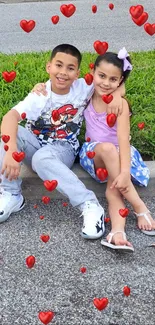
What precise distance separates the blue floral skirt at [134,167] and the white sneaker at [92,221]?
0.35 m

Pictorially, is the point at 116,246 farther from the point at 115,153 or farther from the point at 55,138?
the point at 55,138

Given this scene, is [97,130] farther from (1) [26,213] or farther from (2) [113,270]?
(2) [113,270]

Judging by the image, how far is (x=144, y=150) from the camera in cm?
448

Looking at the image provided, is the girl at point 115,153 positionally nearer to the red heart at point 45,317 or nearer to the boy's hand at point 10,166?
the boy's hand at point 10,166

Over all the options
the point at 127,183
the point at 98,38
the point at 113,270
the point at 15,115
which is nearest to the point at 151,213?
the point at 127,183

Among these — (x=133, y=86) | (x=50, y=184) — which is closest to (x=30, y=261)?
(x=50, y=184)

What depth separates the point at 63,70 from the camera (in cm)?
386

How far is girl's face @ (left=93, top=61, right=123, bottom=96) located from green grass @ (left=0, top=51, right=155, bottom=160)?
2.26 ft

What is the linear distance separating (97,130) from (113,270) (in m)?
1.07

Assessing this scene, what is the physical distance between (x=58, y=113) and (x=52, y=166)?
405mm

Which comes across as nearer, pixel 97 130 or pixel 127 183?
pixel 127 183

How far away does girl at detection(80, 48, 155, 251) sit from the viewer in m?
3.66

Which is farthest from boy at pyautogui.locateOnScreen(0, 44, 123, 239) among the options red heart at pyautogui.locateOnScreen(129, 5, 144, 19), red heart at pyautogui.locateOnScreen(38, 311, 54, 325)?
red heart at pyautogui.locateOnScreen(38, 311, 54, 325)

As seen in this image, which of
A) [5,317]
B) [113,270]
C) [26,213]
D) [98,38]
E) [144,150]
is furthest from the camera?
[98,38]
